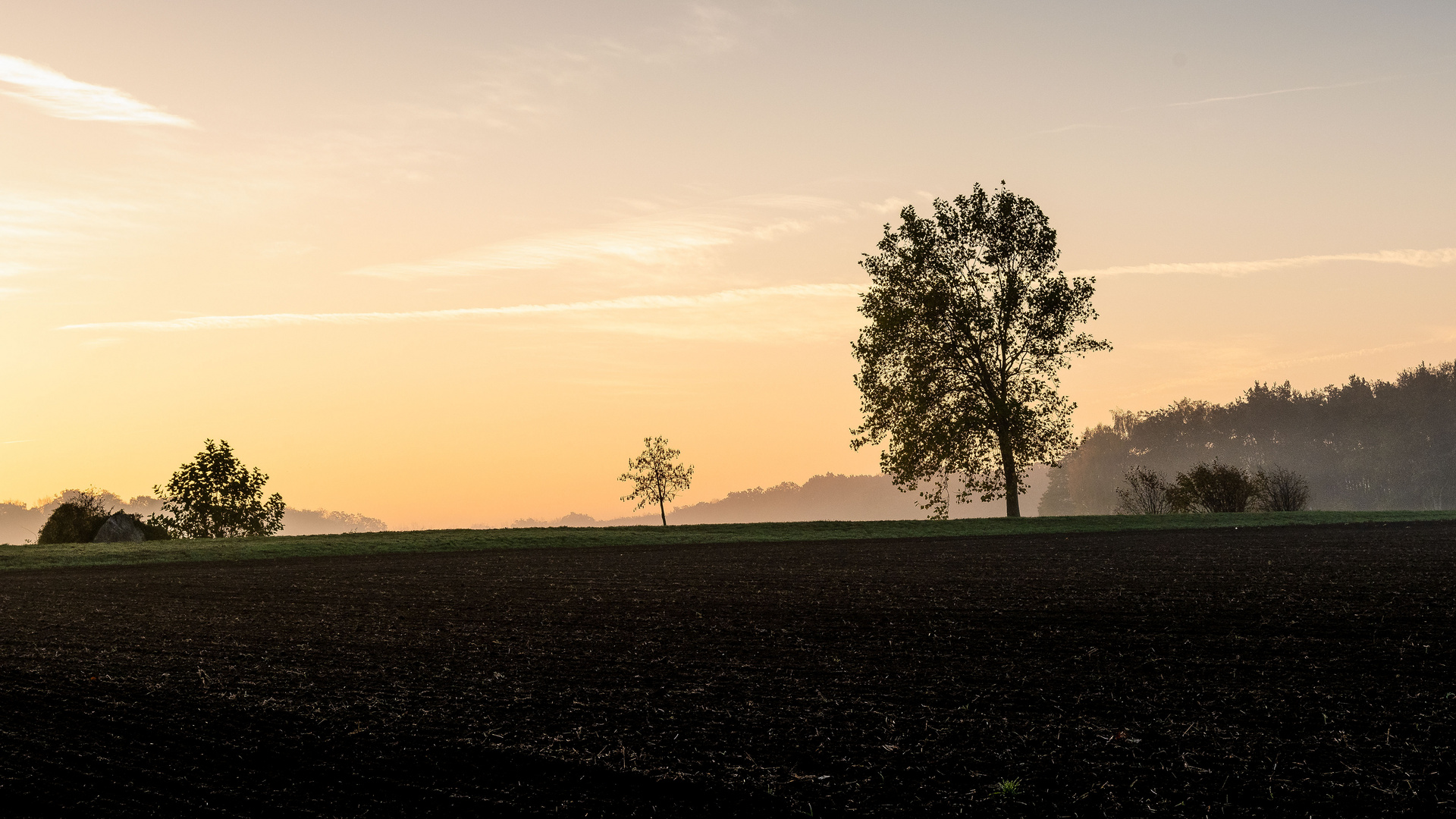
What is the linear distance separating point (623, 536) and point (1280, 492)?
40212 millimetres

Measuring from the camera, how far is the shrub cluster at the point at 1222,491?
59.8 metres

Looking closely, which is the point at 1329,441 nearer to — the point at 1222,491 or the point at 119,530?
the point at 1222,491

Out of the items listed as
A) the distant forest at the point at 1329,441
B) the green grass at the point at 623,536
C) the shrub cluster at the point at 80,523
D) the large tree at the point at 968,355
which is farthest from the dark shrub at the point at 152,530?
the distant forest at the point at 1329,441

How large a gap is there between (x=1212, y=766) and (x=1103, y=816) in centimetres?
147

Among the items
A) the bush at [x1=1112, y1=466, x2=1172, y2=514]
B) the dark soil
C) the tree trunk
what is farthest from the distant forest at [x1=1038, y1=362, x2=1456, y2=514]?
the dark soil

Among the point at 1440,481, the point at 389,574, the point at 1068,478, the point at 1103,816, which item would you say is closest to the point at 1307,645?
the point at 1103,816

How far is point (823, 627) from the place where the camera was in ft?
49.4

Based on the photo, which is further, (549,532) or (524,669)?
(549,532)

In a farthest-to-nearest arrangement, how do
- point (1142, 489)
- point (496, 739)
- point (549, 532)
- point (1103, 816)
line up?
point (1142, 489), point (549, 532), point (496, 739), point (1103, 816)

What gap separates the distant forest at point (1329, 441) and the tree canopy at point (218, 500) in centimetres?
8456

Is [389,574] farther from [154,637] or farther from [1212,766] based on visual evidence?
[1212,766]

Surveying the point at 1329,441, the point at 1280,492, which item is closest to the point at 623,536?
the point at 1280,492

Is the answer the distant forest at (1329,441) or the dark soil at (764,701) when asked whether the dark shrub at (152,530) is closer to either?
the dark soil at (764,701)

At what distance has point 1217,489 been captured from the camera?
60.0 m
